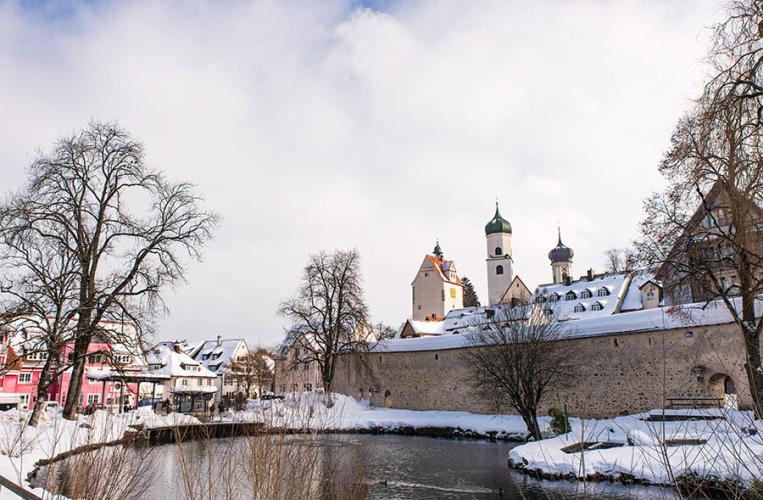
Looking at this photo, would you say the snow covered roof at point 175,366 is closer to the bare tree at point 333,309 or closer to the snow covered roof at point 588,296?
the bare tree at point 333,309

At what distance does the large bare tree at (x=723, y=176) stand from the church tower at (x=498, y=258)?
157 feet

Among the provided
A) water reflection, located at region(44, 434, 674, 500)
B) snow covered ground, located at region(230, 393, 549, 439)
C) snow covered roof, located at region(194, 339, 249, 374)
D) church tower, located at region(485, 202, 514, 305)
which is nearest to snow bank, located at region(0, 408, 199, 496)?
water reflection, located at region(44, 434, 674, 500)

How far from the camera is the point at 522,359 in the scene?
65.7 ft

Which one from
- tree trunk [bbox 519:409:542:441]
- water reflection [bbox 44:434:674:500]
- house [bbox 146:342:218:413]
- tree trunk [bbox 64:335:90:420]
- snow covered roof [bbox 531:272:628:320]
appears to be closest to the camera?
water reflection [bbox 44:434:674:500]

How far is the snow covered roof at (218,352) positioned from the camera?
5266 cm

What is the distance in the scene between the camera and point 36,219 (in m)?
16.9

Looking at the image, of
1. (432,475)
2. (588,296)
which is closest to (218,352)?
(588,296)

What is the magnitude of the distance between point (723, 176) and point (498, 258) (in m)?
53.6

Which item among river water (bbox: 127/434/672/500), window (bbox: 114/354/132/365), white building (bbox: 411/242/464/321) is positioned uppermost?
white building (bbox: 411/242/464/321)

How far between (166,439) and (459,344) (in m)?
14.9

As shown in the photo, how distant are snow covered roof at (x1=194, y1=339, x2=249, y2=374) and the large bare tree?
143 ft

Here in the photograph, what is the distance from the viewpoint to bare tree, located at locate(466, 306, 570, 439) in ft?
63.8

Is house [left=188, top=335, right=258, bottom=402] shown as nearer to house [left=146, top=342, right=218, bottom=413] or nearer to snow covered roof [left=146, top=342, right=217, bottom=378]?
house [left=146, top=342, right=218, bottom=413]

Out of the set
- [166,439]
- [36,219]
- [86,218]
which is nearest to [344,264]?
[166,439]
